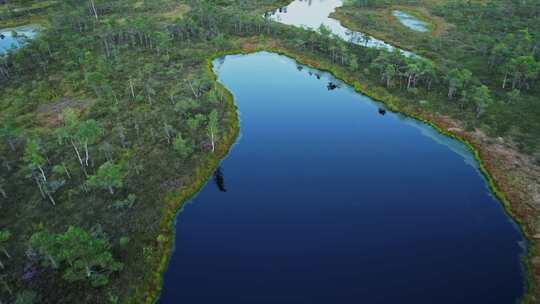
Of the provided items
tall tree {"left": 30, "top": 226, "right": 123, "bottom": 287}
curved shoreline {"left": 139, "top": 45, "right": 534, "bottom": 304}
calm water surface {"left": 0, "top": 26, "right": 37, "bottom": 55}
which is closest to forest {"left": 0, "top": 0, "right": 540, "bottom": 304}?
tall tree {"left": 30, "top": 226, "right": 123, "bottom": 287}

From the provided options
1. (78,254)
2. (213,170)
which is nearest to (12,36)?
(213,170)

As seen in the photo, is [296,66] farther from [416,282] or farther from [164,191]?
[416,282]

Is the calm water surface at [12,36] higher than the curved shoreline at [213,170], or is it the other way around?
the calm water surface at [12,36]

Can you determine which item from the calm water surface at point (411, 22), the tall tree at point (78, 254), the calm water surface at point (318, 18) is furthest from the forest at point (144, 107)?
the calm water surface at point (318, 18)

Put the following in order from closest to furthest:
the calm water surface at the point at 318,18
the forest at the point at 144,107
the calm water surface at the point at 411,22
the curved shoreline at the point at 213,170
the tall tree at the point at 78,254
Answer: the tall tree at the point at 78,254 → the curved shoreline at the point at 213,170 → the forest at the point at 144,107 → the calm water surface at the point at 318,18 → the calm water surface at the point at 411,22

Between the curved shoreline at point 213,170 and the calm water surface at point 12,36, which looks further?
the calm water surface at point 12,36

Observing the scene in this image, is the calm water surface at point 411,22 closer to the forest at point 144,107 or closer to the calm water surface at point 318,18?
the forest at point 144,107

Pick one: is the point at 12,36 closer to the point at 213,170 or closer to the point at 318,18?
the point at 213,170

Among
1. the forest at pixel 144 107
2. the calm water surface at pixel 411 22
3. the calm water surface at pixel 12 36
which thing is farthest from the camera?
the calm water surface at pixel 411 22
